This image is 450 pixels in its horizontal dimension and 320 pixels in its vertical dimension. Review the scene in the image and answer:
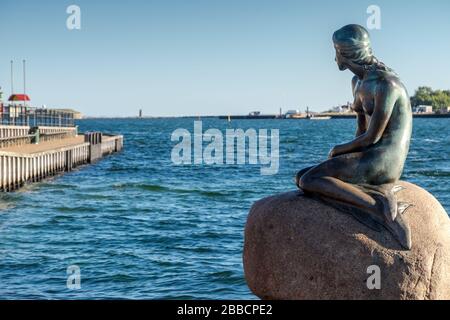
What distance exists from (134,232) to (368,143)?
13.5m

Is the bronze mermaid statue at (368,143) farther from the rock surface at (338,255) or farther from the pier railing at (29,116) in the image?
the pier railing at (29,116)

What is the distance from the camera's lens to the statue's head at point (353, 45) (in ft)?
31.4

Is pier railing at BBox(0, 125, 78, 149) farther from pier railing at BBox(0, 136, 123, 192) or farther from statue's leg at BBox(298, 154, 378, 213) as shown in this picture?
statue's leg at BBox(298, 154, 378, 213)

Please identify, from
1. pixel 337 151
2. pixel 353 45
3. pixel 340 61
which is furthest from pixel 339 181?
pixel 353 45

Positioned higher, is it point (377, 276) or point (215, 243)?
point (377, 276)

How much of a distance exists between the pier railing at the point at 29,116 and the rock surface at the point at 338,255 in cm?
4528

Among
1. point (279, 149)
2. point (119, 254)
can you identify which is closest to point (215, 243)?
point (119, 254)

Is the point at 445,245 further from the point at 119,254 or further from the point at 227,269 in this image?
the point at 119,254

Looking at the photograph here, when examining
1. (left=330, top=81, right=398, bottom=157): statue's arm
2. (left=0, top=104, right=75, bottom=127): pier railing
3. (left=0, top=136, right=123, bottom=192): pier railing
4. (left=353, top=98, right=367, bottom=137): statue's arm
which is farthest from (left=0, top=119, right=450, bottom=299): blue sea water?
(left=0, top=104, right=75, bottom=127): pier railing

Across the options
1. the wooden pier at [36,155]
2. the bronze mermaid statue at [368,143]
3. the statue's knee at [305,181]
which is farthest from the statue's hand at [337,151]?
the wooden pier at [36,155]
